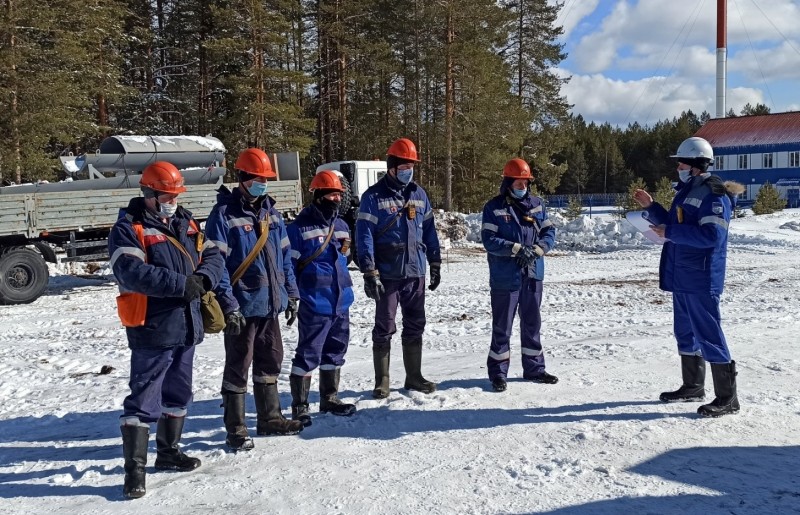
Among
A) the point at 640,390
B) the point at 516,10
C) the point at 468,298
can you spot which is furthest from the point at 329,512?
Answer: the point at 516,10

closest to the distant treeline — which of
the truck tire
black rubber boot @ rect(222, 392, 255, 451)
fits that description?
the truck tire

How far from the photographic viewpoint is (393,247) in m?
5.74

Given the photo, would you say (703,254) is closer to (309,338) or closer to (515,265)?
(515,265)

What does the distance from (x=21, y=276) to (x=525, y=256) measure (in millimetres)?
9942

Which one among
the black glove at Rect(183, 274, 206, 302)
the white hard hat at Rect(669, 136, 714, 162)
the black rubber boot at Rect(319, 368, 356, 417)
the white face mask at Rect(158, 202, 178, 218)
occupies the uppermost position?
the white hard hat at Rect(669, 136, 714, 162)

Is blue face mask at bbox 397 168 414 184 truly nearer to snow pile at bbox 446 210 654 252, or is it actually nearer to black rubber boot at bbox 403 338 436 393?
black rubber boot at bbox 403 338 436 393

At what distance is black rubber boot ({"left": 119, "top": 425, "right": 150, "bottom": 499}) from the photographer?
3984 millimetres

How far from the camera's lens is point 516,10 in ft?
139

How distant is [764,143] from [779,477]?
51.3 metres

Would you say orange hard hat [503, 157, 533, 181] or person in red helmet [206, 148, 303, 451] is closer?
person in red helmet [206, 148, 303, 451]

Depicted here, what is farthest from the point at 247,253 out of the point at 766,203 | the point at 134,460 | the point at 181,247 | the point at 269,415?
the point at 766,203

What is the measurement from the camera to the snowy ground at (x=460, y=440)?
386 cm

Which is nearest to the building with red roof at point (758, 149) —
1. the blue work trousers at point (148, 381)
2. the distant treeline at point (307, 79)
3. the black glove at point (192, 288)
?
the distant treeline at point (307, 79)

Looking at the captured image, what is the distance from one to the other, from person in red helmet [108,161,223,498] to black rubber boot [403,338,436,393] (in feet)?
7.06
